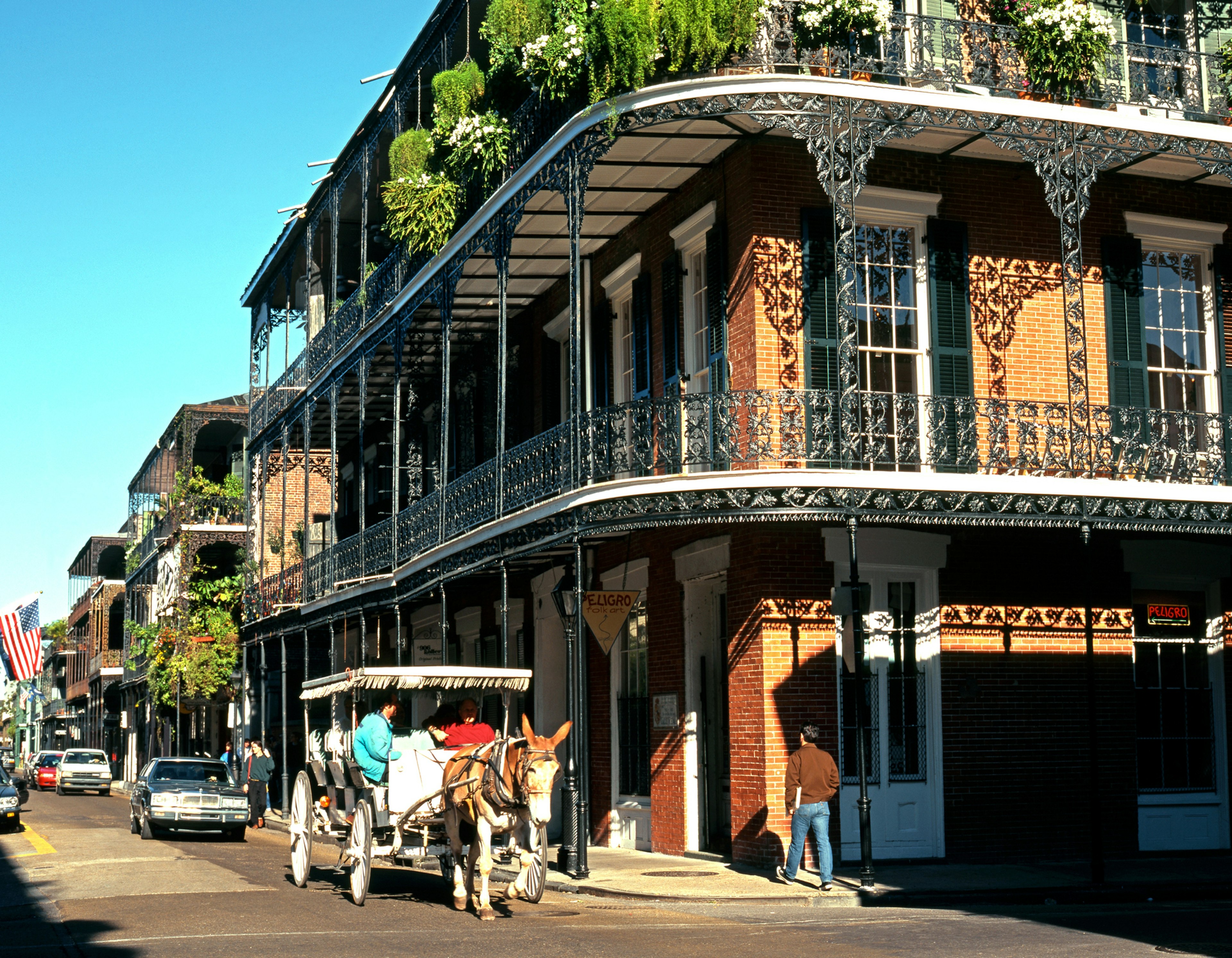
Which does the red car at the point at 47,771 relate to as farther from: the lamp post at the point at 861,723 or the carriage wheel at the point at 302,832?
the lamp post at the point at 861,723

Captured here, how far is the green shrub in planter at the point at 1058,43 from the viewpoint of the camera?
16094 mm

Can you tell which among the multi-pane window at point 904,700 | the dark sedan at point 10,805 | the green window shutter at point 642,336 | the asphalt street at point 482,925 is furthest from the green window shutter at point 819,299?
the dark sedan at point 10,805

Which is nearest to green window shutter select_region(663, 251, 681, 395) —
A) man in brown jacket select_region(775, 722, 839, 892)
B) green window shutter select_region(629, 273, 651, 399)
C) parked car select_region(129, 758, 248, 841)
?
green window shutter select_region(629, 273, 651, 399)

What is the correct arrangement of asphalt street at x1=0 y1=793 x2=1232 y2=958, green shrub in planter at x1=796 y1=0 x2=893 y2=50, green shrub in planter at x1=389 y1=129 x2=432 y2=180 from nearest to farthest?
asphalt street at x1=0 y1=793 x2=1232 y2=958, green shrub in planter at x1=796 y1=0 x2=893 y2=50, green shrub in planter at x1=389 y1=129 x2=432 y2=180

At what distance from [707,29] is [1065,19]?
397 centimetres

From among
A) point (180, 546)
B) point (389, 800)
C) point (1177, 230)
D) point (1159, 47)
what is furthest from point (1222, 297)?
point (180, 546)

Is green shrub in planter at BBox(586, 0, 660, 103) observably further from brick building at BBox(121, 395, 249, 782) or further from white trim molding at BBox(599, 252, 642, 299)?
brick building at BBox(121, 395, 249, 782)

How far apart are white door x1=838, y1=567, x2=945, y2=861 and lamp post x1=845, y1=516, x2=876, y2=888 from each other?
1.20 m

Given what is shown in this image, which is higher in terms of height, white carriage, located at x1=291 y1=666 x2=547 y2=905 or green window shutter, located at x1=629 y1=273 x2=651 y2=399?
green window shutter, located at x1=629 y1=273 x2=651 y2=399

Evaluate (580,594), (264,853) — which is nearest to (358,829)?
(580,594)

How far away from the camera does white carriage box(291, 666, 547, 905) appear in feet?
42.3

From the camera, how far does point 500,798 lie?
468 inches

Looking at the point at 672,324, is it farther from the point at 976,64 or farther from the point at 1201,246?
the point at 1201,246

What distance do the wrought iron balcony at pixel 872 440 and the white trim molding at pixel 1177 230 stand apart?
219 cm
